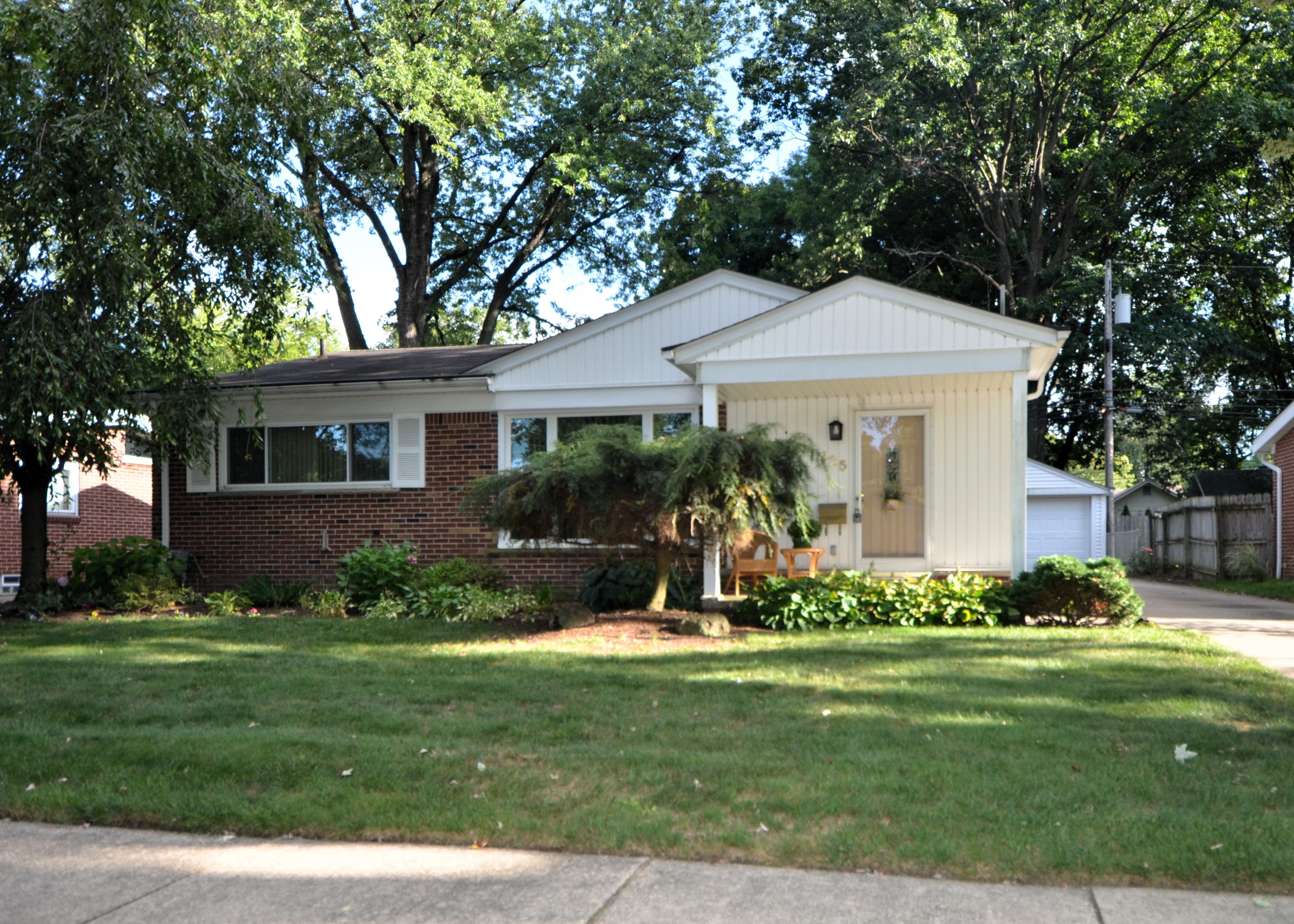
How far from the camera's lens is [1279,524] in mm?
20281

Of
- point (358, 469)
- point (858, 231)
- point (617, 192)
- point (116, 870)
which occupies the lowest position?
point (116, 870)

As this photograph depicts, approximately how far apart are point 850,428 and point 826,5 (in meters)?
14.9

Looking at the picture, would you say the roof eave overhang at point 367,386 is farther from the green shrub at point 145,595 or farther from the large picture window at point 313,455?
the green shrub at point 145,595

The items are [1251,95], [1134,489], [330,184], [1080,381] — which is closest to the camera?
[1251,95]

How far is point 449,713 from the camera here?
22.5 feet

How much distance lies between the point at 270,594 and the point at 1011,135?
19.7m

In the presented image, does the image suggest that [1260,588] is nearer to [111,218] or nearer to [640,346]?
[640,346]

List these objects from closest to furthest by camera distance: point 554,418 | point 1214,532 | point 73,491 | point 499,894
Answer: point 499,894 → point 554,418 → point 73,491 → point 1214,532

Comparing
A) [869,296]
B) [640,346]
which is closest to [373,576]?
[640,346]

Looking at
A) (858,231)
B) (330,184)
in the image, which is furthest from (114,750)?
(330,184)

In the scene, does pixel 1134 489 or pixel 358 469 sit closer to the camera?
pixel 358 469

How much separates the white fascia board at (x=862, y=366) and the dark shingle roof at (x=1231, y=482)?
20.7 m

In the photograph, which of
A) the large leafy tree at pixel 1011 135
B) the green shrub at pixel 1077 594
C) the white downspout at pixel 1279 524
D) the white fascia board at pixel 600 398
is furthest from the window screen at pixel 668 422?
the white downspout at pixel 1279 524

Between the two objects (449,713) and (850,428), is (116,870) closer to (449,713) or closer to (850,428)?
(449,713)
